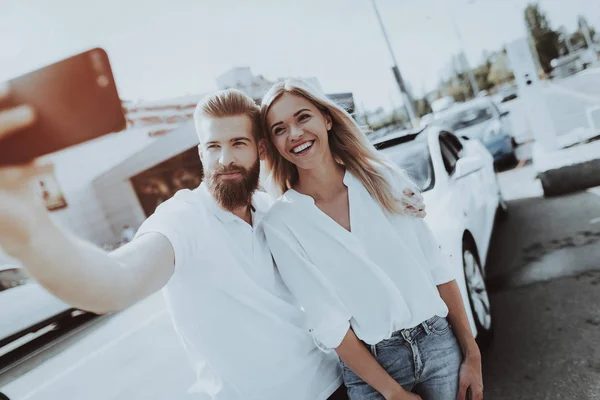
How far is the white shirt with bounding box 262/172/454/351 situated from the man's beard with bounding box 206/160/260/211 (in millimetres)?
124

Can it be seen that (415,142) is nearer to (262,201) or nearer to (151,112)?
(262,201)

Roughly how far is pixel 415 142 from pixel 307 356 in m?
2.80

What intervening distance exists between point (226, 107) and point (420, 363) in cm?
120

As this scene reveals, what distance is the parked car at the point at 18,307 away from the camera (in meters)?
6.74

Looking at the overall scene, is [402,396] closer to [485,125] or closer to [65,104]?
[65,104]

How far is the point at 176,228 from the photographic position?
4.15ft

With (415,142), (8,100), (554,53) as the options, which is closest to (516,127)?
(415,142)

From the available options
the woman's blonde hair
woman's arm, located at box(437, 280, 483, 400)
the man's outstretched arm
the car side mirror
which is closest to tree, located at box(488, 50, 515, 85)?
the car side mirror

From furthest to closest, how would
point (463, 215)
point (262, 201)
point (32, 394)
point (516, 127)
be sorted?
point (516, 127)
point (32, 394)
point (463, 215)
point (262, 201)

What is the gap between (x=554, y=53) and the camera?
54312 mm

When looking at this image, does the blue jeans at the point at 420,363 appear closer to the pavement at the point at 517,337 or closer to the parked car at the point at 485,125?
the pavement at the point at 517,337

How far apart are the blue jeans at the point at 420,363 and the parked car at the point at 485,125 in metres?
7.52

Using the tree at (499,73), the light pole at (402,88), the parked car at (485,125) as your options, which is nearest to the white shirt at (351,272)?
the parked car at (485,125)

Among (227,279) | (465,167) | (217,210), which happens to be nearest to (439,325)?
(227,279)
